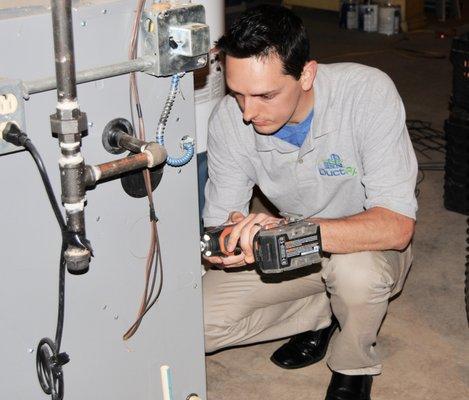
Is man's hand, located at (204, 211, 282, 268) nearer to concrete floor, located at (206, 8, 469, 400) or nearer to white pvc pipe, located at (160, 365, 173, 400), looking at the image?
white pvc pipe, located at (160, 365, 173, 400)

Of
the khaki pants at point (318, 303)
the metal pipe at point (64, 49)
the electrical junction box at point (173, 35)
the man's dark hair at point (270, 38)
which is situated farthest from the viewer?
the khaki pants at point (318, 303)

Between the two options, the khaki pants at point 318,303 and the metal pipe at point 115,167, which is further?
the khaki pants at point 318,303

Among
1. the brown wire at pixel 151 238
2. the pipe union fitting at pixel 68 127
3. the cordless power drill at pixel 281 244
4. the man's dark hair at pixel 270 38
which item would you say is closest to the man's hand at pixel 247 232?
the cordless power drill at pixel 281 244

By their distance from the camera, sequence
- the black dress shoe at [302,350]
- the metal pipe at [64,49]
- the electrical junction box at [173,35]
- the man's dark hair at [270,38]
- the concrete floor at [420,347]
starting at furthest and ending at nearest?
the black dress shoe at [302,350] < the concrete floor at [420,347] < the man's dark hair at [270,38] < the electrical junction box at [173,35] < the metal pipe at [64,49]

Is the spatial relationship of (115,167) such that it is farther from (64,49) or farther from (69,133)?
(64,49)

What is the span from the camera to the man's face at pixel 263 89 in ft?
6.37

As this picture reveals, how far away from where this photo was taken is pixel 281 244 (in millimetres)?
1814

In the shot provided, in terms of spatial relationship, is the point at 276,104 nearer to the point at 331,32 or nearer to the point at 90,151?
the point at 90,151

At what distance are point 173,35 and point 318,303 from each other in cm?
106

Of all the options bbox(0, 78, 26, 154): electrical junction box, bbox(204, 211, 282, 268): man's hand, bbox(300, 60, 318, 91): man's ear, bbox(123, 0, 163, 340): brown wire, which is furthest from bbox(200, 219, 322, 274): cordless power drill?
bbox(0, 78, 26, 154): electrical junction box

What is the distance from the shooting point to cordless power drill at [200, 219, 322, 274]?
1.82 m

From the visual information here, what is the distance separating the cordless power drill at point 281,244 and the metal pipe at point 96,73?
0.47 metres

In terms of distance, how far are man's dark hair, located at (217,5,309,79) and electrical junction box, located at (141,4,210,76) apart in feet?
1.24

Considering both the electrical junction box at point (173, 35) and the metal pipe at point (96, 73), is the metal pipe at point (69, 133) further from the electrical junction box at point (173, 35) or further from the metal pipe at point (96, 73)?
the electrical junction box at point (173, 35)
